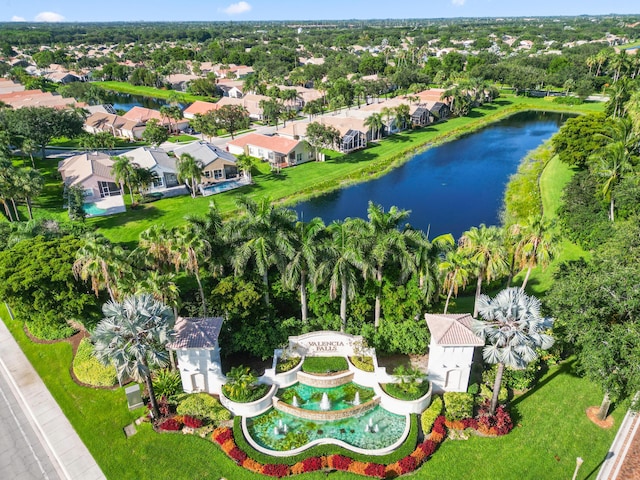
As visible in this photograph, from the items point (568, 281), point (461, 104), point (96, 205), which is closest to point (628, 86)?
point (461, 104)

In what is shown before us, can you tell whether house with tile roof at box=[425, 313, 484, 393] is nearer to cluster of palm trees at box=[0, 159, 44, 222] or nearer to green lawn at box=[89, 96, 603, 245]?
green lawn at box=[89, 96, 603, 245]

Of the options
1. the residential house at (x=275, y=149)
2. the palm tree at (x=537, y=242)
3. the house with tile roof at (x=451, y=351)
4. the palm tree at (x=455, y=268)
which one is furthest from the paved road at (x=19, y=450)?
the residential house at (x=275, y=149)

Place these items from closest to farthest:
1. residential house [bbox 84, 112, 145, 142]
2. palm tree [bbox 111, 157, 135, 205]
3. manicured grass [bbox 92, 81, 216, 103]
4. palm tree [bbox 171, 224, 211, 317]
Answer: palm tree [bbox 171, 224, 211, 317], palm tree [bbox 111, 157, 135, 205], residential house [bbox 84, 112, 145, 142], manicured grass [bbox 92, 81, 216, 103]

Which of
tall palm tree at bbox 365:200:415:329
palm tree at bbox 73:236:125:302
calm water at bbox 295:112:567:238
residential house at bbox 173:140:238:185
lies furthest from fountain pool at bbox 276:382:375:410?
residential house at bbox 173:140:238:185

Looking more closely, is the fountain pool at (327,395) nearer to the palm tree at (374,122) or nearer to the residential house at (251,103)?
the palm tree at (374,122)

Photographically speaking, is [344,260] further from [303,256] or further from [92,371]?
[92,371]
